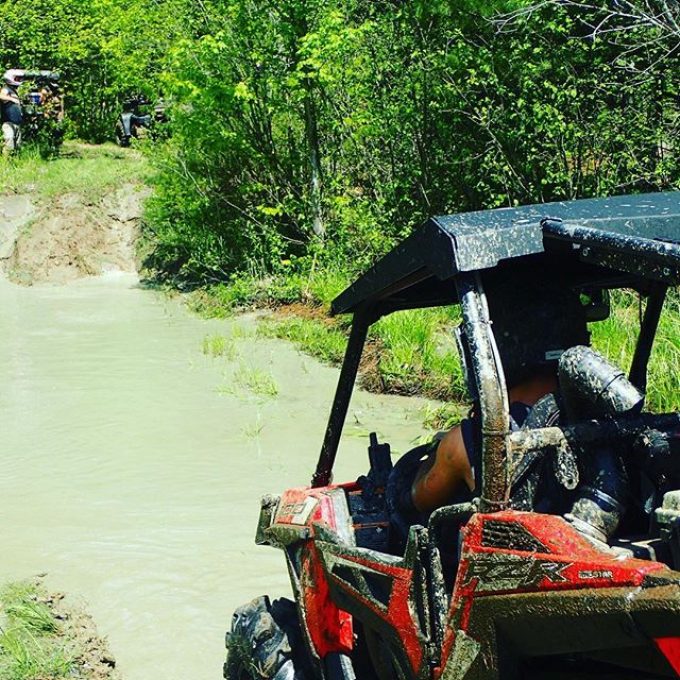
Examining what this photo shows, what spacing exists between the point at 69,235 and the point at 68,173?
1.99 m

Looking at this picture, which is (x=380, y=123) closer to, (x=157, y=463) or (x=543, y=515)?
(x=157, y=463)

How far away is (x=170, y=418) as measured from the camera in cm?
995

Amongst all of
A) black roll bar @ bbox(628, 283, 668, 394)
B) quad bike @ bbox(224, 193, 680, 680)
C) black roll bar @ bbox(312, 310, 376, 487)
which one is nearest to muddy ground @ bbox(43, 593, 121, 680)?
black roll bar @ bbox(312, 310, 376, 487)

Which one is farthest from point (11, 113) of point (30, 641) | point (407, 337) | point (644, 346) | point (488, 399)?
point (488, 399)

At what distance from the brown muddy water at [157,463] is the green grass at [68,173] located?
6.30 m

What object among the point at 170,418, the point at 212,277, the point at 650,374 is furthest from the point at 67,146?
the point at 650,374

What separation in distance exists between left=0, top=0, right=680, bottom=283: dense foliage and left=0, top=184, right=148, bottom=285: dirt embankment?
1.05 m

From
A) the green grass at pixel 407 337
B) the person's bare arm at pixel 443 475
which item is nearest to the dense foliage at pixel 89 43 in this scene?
the green grass at pixel 407 337

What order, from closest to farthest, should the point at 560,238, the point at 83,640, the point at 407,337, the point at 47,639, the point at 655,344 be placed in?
the point at 560,238 < the point at 47,639 < the point at 83,640 < the point at 655,344 < the point at 407,337

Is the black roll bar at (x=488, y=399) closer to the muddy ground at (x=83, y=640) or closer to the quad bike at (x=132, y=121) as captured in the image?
the muddy ground at (x=83, y=640)

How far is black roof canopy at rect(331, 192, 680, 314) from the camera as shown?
94.9 inches

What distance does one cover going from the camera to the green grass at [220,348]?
12172mm

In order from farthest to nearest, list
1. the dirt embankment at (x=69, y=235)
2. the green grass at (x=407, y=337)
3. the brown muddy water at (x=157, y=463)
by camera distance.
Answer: the dirt embankment at (x=69, y=235) → the green grass at (x=407, y=337) → the brown muddy water at (x=157, y=463)

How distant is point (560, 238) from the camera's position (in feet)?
8.63
